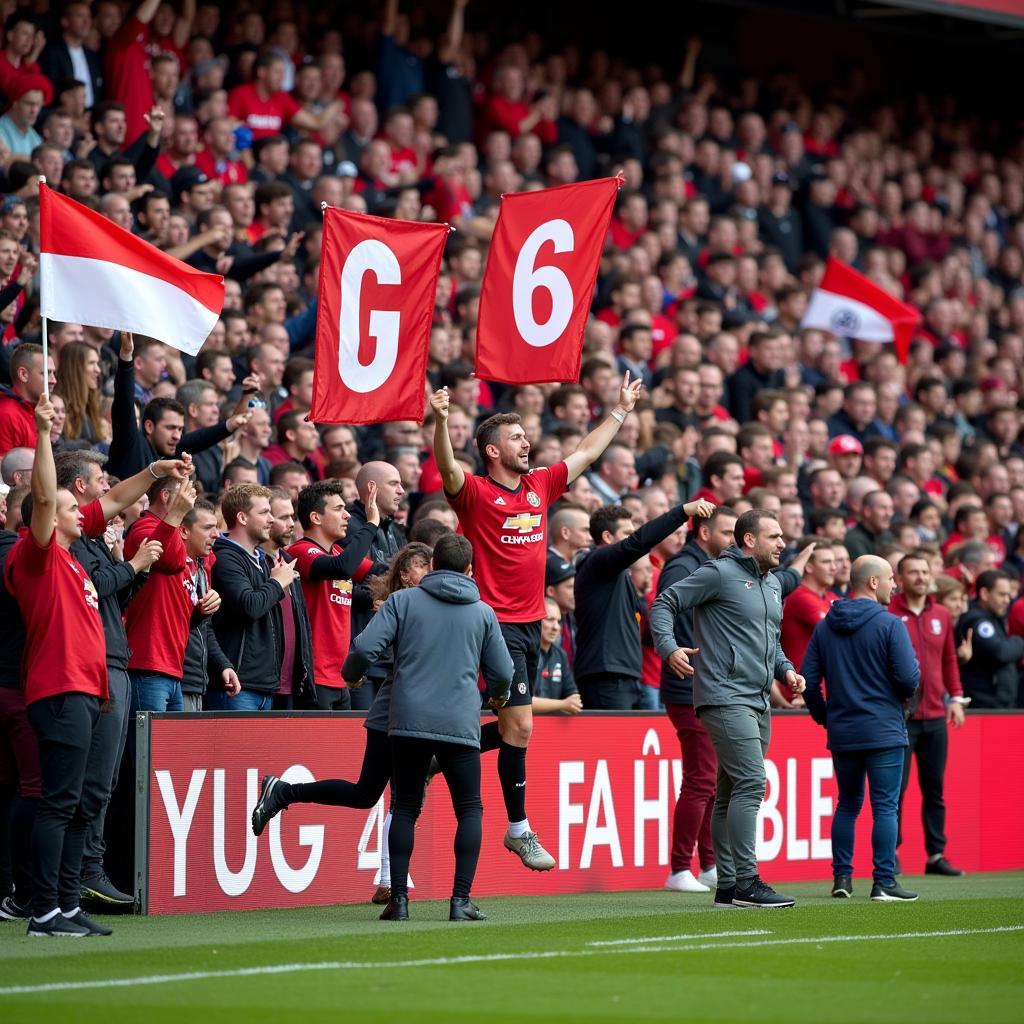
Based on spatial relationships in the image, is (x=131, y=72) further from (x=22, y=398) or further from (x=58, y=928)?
(x=58, y=928)

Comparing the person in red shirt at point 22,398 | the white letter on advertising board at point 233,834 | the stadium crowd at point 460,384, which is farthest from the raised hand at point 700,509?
the person in red shirt at point 22,398

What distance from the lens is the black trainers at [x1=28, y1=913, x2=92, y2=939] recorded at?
9781 millimetres

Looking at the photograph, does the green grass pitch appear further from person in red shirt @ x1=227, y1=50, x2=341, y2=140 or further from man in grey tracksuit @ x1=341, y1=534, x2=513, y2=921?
person in red shirt @ x1=227, y1=50, x2=341, y2=140

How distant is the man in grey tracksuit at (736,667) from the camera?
11711mm

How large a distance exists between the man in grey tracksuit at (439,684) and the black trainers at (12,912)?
6.56ft

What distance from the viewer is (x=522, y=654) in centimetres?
1190

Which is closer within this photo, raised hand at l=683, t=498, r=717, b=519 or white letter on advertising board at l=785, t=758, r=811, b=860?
raised hand at l=683, t=498, r=717, b=519

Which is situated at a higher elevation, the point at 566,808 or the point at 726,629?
the point at 726,629

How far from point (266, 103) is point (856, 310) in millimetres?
6656

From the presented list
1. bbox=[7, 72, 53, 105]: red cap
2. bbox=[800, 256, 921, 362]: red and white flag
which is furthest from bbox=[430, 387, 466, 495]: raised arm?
bbox=[800, 256, 921, 362]: red and white flag

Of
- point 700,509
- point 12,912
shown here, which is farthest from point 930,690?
point 12,912

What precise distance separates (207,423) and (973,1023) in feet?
25.7

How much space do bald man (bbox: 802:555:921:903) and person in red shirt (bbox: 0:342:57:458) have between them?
534cm

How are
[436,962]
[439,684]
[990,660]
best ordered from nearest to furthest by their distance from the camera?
[436,962] < [439,684] < [990,660]
